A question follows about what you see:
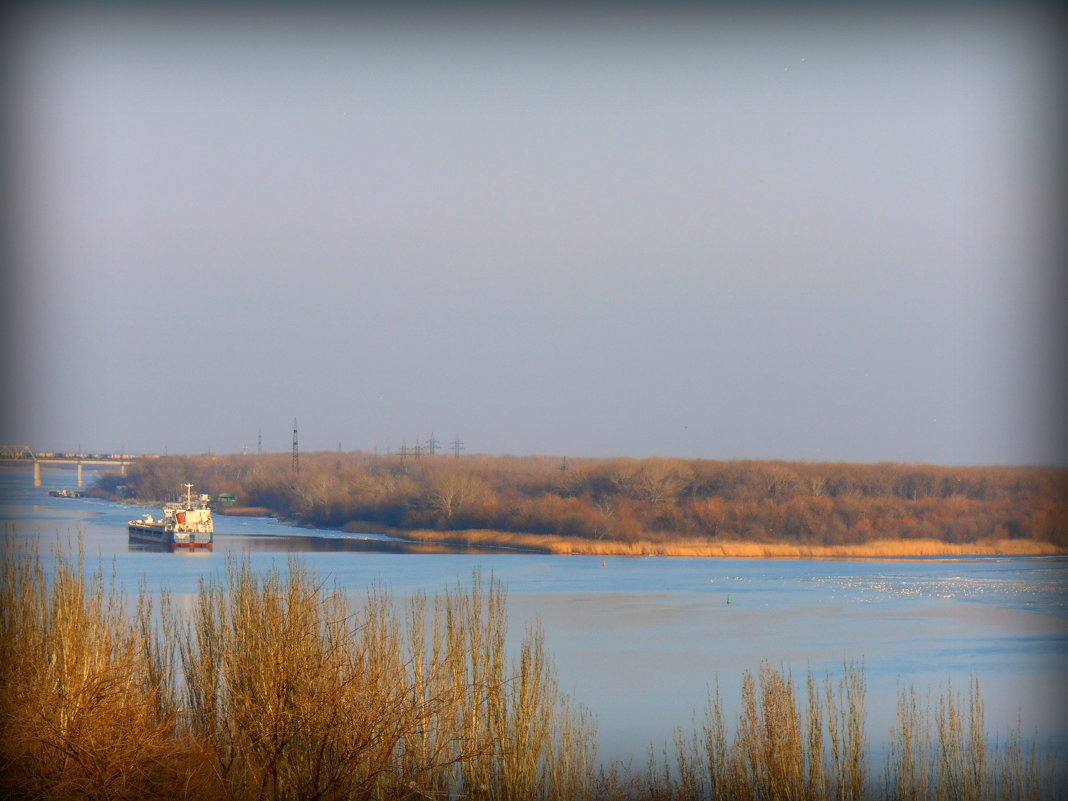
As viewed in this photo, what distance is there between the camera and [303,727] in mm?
7922

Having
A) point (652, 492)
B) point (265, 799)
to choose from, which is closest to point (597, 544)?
point (652, 492)

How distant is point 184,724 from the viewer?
996 cm

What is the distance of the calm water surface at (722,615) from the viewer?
53.1 ft

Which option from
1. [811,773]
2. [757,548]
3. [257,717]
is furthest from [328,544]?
[257,717]

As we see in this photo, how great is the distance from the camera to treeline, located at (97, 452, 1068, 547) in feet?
141

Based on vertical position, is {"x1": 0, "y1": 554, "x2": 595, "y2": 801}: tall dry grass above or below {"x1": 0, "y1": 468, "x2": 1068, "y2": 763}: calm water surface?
above

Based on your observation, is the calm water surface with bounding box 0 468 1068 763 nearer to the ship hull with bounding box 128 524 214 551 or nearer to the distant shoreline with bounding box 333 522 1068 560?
the ship hull with bounding box 128 524 214 551

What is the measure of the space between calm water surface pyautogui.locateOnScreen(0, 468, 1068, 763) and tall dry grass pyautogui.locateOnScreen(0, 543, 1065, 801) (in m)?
1.03

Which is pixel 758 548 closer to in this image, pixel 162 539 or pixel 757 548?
pixel 757 548

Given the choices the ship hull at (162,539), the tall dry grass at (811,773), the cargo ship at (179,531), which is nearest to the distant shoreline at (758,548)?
the cargo ship at (179,531)

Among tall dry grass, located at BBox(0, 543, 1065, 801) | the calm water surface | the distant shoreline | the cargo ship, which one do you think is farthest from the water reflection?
tall dry grass, located at BBox(0, 543, 1065, 801)

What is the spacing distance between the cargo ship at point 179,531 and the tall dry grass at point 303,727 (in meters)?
28.6

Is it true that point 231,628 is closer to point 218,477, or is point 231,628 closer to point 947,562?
point 947,562

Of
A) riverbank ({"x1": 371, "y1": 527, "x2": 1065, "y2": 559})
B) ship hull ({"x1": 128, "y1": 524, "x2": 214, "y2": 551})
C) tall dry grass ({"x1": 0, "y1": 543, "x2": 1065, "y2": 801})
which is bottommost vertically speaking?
riverbank ({"x1": 371, "y1": 527, "x2": 1065, "y2": 559})
